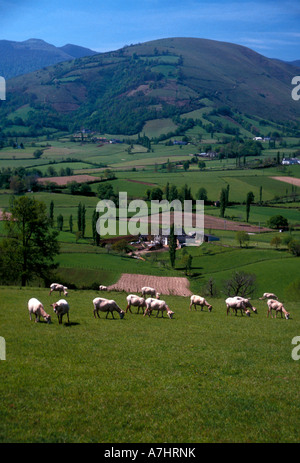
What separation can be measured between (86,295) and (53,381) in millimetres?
19016

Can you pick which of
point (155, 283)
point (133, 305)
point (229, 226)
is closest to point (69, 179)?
point (229, 226)

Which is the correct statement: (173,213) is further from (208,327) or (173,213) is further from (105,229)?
(208,327)

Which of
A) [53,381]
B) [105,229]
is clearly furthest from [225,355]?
[105,229]

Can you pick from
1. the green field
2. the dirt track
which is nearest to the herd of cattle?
the green field

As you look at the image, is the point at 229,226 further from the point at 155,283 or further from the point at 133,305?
the point at 133,305

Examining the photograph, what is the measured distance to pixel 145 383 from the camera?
13.8m

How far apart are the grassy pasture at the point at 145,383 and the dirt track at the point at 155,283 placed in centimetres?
3439

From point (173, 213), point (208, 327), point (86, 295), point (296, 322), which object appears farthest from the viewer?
point (173, 213)

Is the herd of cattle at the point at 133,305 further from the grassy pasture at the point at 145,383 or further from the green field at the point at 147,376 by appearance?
the grassy pasture at the point at 145,383

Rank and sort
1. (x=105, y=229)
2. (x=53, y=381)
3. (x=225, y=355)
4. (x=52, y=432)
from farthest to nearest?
(x=105, y=229), (x=225, y=355), (x=53, y=381), (x=52, y=432)

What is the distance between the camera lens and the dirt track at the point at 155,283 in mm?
56797

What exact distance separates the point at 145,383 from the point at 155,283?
4737cm

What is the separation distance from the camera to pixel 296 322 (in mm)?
25250

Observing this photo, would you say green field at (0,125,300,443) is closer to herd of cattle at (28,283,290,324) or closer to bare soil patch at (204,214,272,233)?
herd of cattle at (28,283,290,324)
